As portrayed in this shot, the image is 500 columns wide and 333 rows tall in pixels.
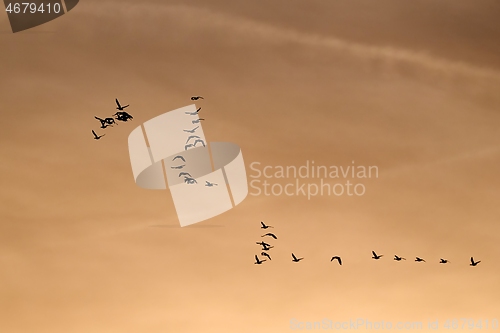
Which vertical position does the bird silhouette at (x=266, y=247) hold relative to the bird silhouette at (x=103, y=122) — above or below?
below

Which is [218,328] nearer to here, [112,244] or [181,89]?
[112,244]

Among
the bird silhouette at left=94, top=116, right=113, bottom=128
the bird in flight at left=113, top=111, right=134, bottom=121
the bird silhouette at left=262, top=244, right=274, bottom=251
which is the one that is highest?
the bird in flight at left=113, top=111, right=134, bottom=121

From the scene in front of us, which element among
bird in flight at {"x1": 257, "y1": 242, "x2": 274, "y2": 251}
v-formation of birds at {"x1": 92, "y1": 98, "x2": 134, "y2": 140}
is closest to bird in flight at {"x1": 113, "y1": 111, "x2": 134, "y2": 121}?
v-formation of birds at {"x1": 92, "y1": 98, "x2": 134, "y2": 140}

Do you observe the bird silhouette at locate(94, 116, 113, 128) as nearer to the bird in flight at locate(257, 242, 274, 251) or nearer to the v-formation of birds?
the v-formation of birds

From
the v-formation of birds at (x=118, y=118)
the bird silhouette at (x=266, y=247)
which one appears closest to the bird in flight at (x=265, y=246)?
A: the bird silhouette at (x=266, y=247)

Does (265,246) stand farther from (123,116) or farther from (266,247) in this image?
(123,116)

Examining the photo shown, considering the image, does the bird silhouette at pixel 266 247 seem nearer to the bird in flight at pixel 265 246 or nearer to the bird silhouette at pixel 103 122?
the bird in flight at pixel 265 246

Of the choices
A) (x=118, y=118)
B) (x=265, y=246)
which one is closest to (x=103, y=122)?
(x=118, y=118)

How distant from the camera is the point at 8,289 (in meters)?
3.22

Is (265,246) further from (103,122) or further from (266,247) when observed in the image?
(103,122)

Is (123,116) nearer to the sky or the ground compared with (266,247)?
nearer to the sky

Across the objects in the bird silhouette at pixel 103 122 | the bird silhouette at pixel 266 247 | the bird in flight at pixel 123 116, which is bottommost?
the bird silhouette at pixel 266 247

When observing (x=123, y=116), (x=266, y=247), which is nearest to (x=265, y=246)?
(x=266, y=247)

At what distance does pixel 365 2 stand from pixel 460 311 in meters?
2.24
